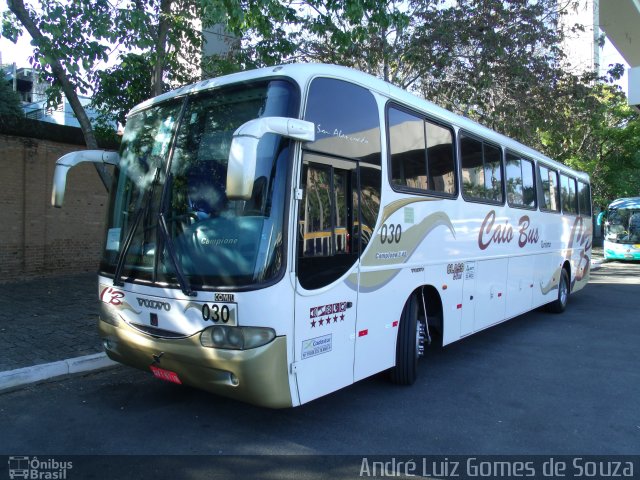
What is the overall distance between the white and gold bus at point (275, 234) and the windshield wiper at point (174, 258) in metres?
0.01

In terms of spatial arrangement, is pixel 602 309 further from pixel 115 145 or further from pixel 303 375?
pixel 115 145

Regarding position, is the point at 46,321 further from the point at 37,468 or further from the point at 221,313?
the point at 221,313

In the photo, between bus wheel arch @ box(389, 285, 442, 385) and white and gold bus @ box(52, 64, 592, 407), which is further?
bus wheel arch @ box(389, 285, 442, 385)

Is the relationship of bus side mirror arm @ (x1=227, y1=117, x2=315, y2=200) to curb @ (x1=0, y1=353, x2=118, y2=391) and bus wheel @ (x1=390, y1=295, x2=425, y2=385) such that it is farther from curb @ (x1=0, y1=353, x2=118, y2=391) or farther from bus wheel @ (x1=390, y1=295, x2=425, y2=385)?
curb @ (x1=0, y1=353, x2=118, y2=391)

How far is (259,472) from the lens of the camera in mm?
3619

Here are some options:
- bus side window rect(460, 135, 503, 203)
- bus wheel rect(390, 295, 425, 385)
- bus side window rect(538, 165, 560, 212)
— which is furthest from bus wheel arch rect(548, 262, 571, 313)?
bus wheel rect(390, 295, 425, 385)

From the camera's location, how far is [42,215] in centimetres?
1155

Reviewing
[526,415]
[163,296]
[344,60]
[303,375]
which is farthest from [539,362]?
[344,60]

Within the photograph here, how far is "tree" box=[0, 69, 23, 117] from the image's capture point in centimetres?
1102

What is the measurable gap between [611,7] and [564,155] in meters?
6.16

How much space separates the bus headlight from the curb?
2783mm

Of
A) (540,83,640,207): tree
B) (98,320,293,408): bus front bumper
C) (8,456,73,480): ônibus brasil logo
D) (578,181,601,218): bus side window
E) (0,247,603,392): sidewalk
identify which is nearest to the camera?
(8,456,73,480): ônibus brasil logo

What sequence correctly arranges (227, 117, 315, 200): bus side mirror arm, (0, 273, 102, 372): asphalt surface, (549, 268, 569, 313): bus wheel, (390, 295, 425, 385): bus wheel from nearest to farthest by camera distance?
(227, 117, 315, 200): bus side mirror arm < (390, 295, 425, 385): bus wheel < (0, 273, 102, 372): asphalt surface < (549, 268, 569, 313): bus wheel

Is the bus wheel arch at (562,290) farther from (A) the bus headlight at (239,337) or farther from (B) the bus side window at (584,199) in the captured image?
(A) the bus headlight at (239,337)
